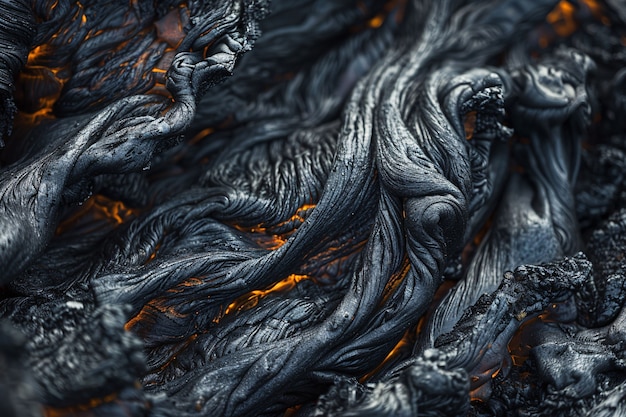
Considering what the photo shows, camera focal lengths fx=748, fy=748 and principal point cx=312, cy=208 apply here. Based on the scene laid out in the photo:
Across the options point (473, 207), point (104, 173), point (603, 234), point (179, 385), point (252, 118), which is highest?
point (104, 173)

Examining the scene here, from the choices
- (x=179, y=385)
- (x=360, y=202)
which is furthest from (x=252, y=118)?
(x=179, y=385)

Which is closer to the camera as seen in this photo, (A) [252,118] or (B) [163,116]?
(B) [163,116]

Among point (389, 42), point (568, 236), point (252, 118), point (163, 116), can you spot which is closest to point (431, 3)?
point (389, 42)

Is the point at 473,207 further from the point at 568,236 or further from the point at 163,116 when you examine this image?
the point at 163,116

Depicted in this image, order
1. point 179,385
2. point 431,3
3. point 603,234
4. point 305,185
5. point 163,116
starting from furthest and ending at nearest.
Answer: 1. point 431,3
2. point 603,234
3. point 305,185
4. point 163,116
5. point 179,385

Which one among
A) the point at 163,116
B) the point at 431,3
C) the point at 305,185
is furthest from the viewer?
the point at 431,3

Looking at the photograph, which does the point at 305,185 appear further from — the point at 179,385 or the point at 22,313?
the point at 22,313

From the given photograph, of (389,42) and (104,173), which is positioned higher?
(104,173)
